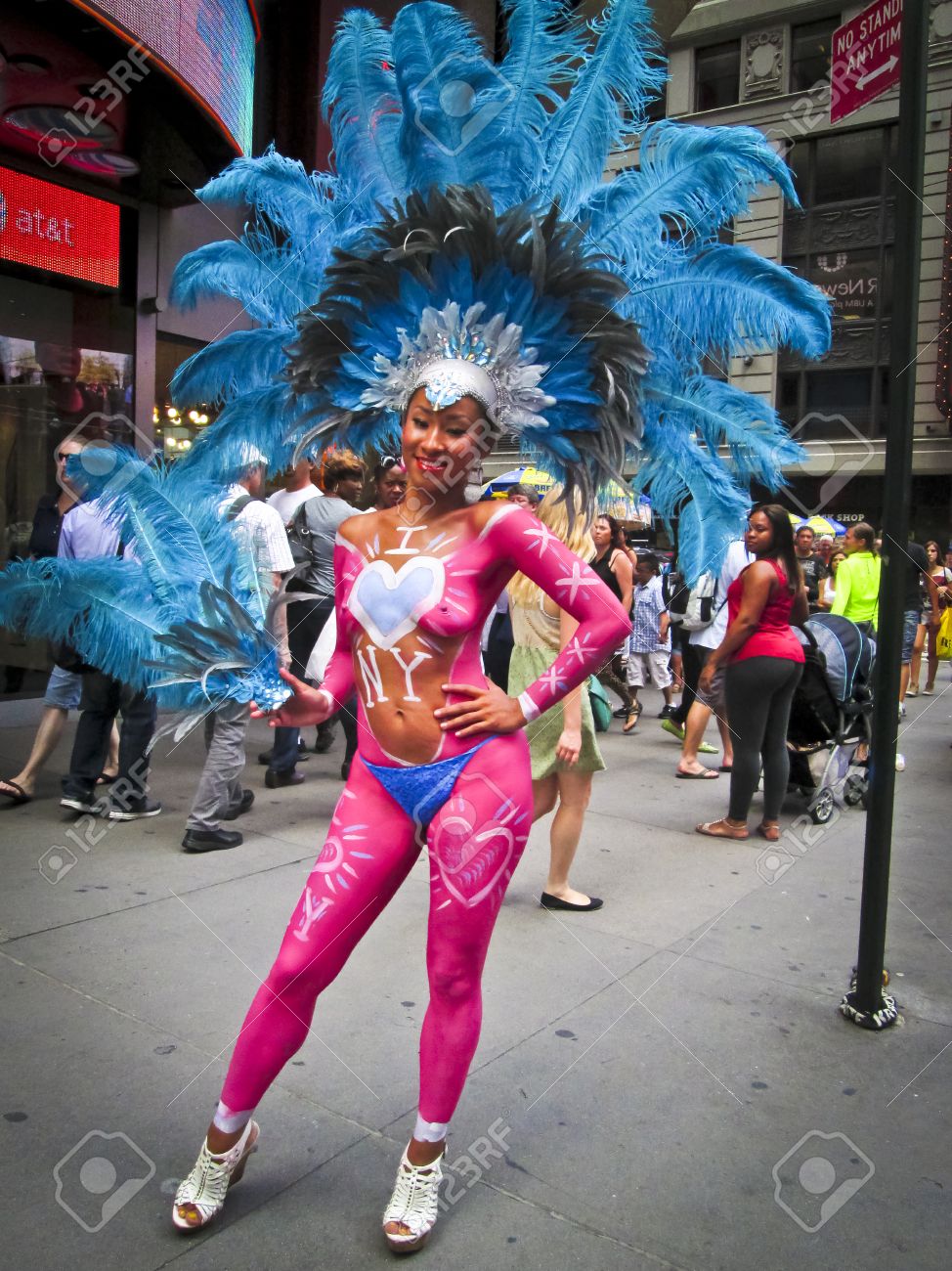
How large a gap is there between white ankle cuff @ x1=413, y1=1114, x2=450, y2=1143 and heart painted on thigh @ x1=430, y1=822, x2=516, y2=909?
19.9 inches

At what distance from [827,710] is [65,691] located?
→ 4.55m

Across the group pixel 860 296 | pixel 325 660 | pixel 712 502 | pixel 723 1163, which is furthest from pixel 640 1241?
pixel 860 296

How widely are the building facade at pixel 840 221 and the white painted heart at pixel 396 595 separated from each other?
1774 centimetres

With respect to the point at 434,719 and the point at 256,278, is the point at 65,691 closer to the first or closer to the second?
the point at 256,278

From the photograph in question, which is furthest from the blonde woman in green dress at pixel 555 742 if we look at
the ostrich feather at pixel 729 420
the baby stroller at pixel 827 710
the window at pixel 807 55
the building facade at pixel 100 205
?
the window at pixel 807 55

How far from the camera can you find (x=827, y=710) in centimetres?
620

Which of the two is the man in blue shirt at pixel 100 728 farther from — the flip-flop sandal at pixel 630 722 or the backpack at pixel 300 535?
the flip-flop sandal at pixel 630 722

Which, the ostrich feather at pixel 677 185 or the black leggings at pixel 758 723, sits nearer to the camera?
the ostrich feather at pixel 677 185

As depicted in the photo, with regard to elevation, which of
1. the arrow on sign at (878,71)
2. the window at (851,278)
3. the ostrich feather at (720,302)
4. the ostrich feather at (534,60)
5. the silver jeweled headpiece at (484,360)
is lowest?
the silver jeweled headpiece at (484,360)

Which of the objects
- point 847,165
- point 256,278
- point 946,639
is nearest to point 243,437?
point 256,278

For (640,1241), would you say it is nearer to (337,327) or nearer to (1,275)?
(337,327)

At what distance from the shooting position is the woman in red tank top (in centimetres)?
543

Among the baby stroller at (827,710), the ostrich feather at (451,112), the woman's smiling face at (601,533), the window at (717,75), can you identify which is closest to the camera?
the ostrich feather at (451,112)

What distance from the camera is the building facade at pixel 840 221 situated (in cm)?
1891
